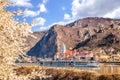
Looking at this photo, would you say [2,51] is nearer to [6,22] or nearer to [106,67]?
[6,22]

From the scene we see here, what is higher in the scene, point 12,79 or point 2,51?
point 2,51

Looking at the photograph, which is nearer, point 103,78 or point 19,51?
point 19,51

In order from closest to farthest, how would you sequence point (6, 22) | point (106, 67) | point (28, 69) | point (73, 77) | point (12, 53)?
point (6, 22) → point (12, 53) → point (73, 77) → point (106, 67) → point (28, 69)

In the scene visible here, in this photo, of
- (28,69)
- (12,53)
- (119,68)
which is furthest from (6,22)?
(28,69)

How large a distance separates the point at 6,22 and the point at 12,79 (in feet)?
3.42

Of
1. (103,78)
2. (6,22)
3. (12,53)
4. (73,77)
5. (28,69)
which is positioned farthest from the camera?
(28,69)

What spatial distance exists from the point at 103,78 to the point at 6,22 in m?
31.0

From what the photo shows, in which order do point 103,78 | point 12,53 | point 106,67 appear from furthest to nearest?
point 106,67, point 103,78, point 12,53

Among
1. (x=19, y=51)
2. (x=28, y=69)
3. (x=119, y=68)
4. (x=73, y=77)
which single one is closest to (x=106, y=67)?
(x=119, y=68)

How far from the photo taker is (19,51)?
21.5ft

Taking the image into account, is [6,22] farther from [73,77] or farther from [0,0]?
[73,77]

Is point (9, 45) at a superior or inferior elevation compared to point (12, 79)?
superior

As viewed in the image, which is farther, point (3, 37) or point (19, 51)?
point (19, 51)

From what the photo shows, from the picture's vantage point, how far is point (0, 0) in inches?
240
